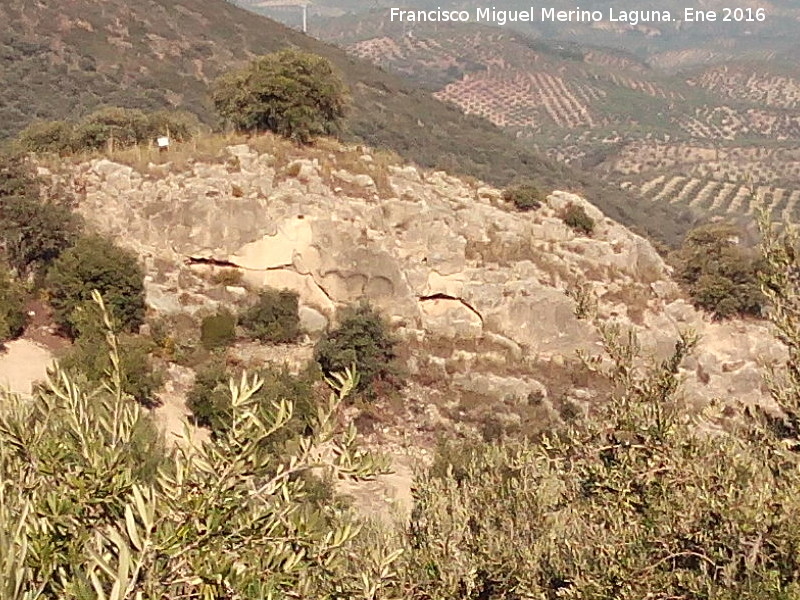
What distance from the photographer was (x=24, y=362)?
1599 cm

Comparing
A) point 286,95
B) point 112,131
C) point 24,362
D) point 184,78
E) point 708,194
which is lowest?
point 708,194

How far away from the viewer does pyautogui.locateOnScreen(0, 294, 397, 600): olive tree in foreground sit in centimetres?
305

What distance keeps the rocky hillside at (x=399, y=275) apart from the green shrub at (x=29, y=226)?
119 cm

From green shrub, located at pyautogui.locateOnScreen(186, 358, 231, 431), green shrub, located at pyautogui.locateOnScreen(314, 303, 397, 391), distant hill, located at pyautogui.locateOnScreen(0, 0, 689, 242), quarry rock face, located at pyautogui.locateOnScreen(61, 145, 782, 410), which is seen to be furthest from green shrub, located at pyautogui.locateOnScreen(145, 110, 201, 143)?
distant hill, located at pyautogui.locateOnScreen(0, 0, 689, 242)

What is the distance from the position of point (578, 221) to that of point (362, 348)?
10.6 meters

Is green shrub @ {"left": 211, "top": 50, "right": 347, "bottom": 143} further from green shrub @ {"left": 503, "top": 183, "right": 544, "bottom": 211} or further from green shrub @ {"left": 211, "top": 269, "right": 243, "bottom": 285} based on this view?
green shrub @ {"left": 503, "top": 183, "right": 544, "bottom": 211}

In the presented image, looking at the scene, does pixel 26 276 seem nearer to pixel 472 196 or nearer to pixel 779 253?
pixel 472 196

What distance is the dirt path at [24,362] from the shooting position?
15.1m

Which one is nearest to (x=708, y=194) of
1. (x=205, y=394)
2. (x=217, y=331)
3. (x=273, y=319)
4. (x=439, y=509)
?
(x=273, y=319)

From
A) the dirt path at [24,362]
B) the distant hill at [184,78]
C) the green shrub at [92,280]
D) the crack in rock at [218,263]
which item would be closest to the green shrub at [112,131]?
the crack in rock at [218,263]

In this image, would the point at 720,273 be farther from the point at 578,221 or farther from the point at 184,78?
the point at 184,78

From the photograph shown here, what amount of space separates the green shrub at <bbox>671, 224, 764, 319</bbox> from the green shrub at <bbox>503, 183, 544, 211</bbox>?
538 cm

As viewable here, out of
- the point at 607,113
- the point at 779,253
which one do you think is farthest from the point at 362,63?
the point at 779,253

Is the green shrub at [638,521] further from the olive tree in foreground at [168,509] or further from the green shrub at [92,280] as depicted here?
the green shrub at [92,280]
